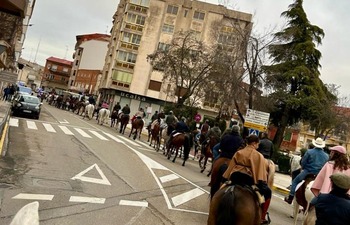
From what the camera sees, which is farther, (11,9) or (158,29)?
(158,29)

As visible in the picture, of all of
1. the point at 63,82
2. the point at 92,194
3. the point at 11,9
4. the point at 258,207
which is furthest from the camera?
the point at 63,82

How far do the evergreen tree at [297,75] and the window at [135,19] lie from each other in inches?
1296

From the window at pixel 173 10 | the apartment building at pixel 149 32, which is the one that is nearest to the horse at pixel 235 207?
the apartment building at pixel 149 32

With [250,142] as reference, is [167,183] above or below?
below

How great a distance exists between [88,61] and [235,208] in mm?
109605

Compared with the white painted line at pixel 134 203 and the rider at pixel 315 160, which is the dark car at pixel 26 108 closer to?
the white painted line at pixel 134 203

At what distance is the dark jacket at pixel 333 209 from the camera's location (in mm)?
4832

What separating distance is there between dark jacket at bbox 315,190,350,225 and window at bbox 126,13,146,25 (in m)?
62.7

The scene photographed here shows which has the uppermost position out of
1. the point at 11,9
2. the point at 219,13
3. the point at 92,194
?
the point at 219,13

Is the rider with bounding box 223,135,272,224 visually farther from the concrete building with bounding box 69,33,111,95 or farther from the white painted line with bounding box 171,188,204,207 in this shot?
the concrete building with bounding box 69,33,111,95

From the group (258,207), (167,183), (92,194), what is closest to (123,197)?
(92,194)

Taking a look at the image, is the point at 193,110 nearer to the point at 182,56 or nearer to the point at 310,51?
the point at 182,56

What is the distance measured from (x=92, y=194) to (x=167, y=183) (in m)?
3.93

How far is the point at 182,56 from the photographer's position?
121ft
